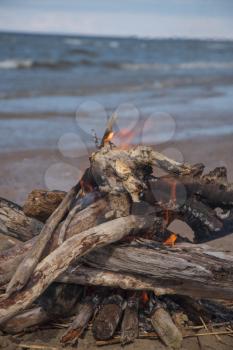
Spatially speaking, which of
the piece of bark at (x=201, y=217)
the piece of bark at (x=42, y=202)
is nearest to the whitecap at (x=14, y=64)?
the piece of bark at (x=42, y=202)

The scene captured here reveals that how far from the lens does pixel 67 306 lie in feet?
14.1

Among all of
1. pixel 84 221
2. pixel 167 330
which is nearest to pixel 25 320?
pixel 84 221

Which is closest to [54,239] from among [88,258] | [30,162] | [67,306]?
[88,258]

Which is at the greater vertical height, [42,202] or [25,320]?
[42,202]

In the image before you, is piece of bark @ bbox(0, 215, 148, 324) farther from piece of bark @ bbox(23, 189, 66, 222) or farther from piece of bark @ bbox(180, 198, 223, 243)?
piece of bark @ bbox(23, 189, 66, 222)

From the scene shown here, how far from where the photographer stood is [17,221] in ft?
15.9

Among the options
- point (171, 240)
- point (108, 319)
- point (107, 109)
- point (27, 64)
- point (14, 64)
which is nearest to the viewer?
point (108, 319)

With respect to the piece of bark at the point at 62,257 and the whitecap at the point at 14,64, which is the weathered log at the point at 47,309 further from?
the whitecap at the point at 14,64

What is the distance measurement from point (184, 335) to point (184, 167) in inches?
53.1

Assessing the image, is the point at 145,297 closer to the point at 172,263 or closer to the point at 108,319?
the point at 108,319

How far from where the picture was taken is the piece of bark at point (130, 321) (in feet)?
13.6

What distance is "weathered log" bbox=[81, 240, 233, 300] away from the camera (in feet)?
13.3

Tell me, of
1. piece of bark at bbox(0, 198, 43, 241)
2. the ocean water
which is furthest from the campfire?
the ocean water

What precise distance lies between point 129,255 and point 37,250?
2.28 feet
